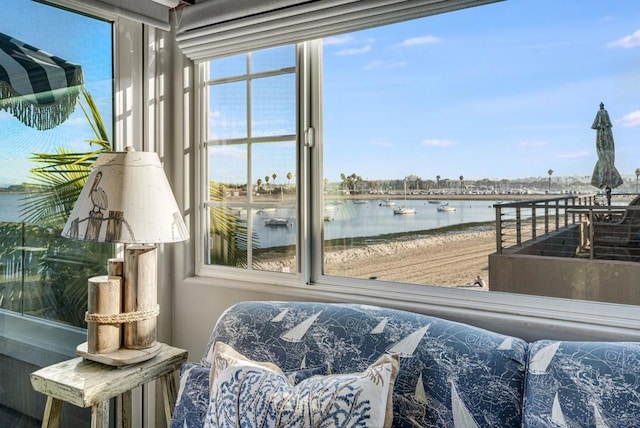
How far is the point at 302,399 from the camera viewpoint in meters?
1.05

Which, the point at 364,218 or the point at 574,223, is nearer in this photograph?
the point at 574,223

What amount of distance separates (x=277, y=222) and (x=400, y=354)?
36.9 inches

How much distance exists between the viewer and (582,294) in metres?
1.45

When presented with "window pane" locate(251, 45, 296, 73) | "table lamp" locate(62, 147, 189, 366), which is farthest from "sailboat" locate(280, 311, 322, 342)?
"window pane" locate(251, 45, 296, 73)

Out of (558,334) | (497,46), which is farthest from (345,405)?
(497,46)

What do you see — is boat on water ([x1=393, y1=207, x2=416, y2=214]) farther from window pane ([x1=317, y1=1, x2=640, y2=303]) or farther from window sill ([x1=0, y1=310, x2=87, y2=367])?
window sill ([x1=0, y1=310, x2=87, y2=367])

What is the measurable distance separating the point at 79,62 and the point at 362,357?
5.31ft

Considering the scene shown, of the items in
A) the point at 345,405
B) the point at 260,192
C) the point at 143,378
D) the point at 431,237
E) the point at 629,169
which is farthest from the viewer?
the point at 260,192

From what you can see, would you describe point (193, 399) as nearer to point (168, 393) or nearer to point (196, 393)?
point (196, 393)

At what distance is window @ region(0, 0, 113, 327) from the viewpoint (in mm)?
1659

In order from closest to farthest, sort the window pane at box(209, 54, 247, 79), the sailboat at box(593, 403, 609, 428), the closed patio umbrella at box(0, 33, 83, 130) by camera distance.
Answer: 1. the sailboat at box(593, 403, 609, 428)
2. the closed patio umbrella at box(0, 33, 83, 130)
3. the window pane at box(209, 54, 247, 79)

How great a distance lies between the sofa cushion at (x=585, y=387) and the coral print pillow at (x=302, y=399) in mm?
352

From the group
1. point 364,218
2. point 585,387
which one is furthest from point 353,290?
point 585,387

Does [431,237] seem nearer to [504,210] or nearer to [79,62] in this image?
[504,210]
